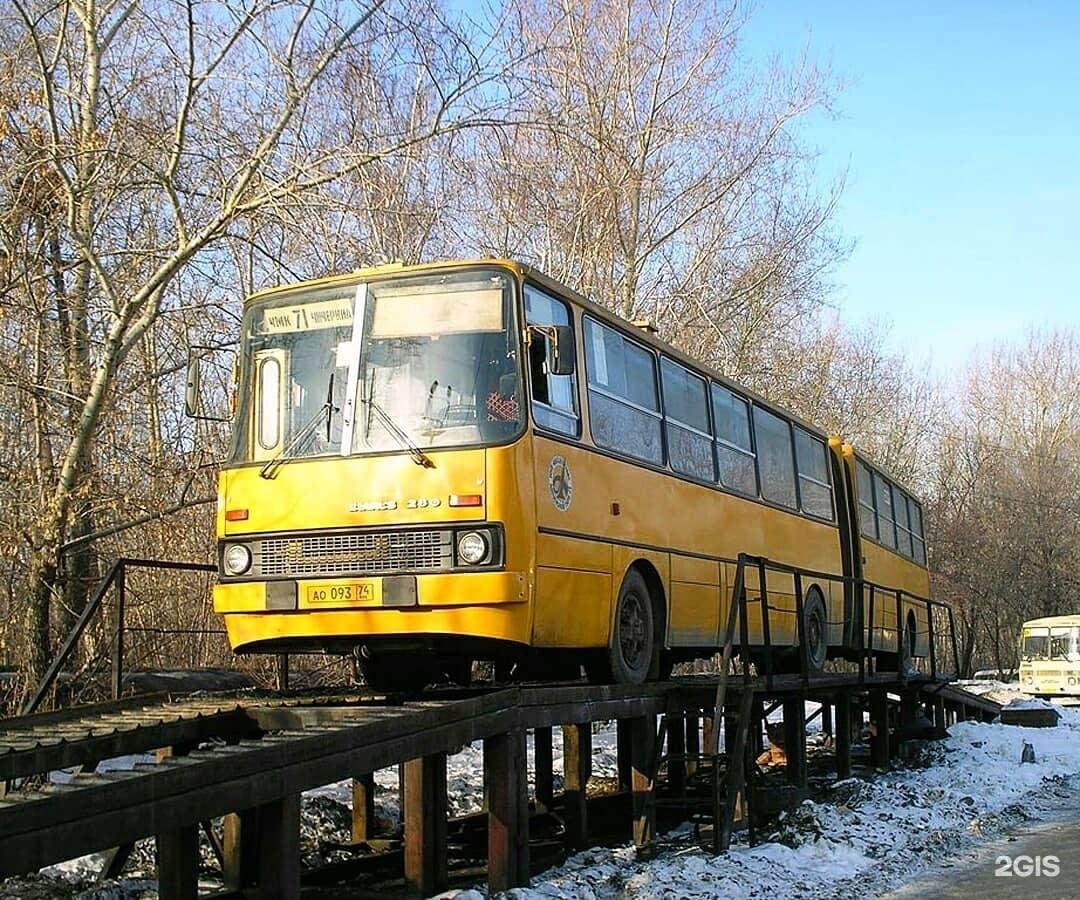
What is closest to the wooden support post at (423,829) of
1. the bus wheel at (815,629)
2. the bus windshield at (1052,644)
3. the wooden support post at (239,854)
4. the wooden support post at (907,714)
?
the wooden support post at (239,854)

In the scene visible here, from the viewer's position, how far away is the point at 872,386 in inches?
1885

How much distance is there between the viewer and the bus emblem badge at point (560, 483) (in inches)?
370

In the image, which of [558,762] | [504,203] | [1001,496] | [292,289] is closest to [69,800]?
[292,289]

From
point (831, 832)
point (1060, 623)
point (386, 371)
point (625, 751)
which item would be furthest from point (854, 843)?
point (1060, 623)

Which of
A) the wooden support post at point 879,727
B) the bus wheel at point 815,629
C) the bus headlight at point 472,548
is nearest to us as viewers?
the bus headlight at point 472,548

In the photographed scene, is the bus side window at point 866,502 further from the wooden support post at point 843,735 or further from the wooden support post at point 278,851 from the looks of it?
the wooden support post at point 278,851

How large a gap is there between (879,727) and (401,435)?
32.2 ft

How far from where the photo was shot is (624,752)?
39.5 ft

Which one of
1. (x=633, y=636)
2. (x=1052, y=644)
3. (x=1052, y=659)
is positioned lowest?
(x=1052, y=659)

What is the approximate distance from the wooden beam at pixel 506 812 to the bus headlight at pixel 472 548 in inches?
42.9

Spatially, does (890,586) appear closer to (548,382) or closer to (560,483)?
(560,483)

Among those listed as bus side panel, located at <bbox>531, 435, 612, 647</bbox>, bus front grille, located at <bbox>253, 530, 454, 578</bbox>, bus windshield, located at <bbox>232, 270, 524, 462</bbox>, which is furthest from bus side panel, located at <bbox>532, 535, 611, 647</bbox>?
bus windshield, located at <bbox>232, 270, 524, 462</bbox>

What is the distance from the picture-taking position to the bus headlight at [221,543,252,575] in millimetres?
9375

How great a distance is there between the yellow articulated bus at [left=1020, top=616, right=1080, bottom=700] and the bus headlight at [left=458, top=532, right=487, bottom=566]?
102 ft
